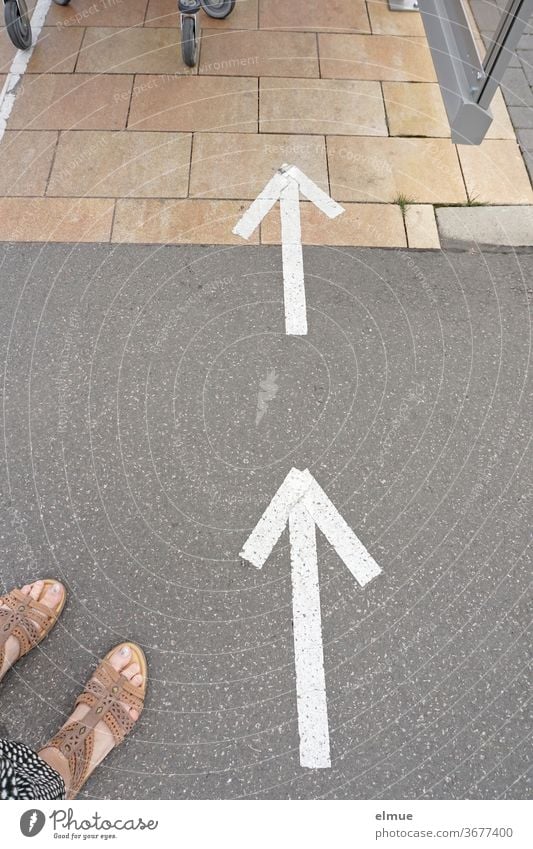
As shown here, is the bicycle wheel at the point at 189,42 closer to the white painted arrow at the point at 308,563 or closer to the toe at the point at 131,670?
the white painted arrow at the point at 308,563

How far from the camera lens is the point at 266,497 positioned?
271 cm

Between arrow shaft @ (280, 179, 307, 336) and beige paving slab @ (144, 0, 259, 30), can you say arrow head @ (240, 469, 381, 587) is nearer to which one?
arrow shaft @ (280, 179, 307, 336)

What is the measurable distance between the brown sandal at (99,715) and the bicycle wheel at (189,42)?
402 cm

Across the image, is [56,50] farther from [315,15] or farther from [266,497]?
[266,497]

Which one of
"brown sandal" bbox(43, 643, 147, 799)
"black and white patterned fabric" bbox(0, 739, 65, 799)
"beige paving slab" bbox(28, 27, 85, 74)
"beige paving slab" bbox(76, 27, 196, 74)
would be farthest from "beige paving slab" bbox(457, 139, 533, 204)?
"black and white patterned fabric" bbox(0, 739, 65, 799)

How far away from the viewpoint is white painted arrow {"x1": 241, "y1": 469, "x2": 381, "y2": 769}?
2287 mm

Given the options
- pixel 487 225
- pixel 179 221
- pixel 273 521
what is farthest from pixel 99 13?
pixel 273 521

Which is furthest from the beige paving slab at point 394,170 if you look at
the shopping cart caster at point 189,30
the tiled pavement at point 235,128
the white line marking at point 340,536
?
the white line marking at point 340,536

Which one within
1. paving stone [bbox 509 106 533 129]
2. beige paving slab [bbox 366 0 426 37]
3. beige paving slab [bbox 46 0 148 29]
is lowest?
paving stone [bbox 509 106 533 129]

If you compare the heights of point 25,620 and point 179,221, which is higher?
point 179,221

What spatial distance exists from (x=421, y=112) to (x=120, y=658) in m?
3.98

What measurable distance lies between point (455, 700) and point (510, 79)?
4.30m

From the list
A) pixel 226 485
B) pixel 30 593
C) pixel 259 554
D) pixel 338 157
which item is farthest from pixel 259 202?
pixel 30 593

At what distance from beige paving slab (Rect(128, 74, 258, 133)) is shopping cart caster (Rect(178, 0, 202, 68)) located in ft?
0.50
